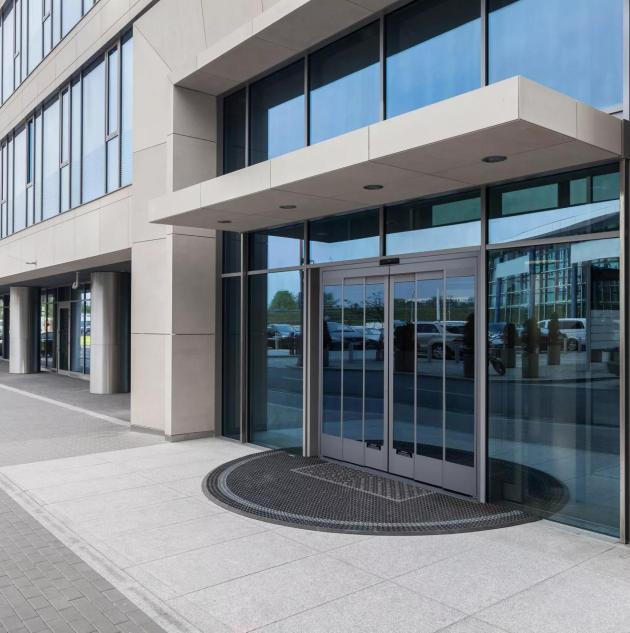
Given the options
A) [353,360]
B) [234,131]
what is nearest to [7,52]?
[234,131]

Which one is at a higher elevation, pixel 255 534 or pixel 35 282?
pixel 35 282

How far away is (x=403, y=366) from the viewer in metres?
7.75

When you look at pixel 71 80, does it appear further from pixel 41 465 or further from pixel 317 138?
pixel 41 465

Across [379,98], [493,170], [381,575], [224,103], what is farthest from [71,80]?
[381,575]

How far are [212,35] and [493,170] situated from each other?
5844 mm

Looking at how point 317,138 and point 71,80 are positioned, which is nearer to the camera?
point 317,138

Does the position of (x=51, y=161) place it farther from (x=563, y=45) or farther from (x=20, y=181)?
(x=563, y=45)

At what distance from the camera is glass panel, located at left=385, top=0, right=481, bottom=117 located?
7.00 meters

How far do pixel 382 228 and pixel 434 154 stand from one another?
250 cm

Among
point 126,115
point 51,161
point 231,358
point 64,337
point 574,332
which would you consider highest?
point 51,161

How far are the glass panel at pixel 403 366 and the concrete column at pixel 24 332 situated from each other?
1997 cm

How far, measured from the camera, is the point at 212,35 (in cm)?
991

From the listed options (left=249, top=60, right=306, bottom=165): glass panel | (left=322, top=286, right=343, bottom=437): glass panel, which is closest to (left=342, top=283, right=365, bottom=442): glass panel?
(left=322, top=286, right=343, bottom=437): glass panel

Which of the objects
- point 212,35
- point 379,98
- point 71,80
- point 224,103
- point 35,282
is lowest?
point 35,282
